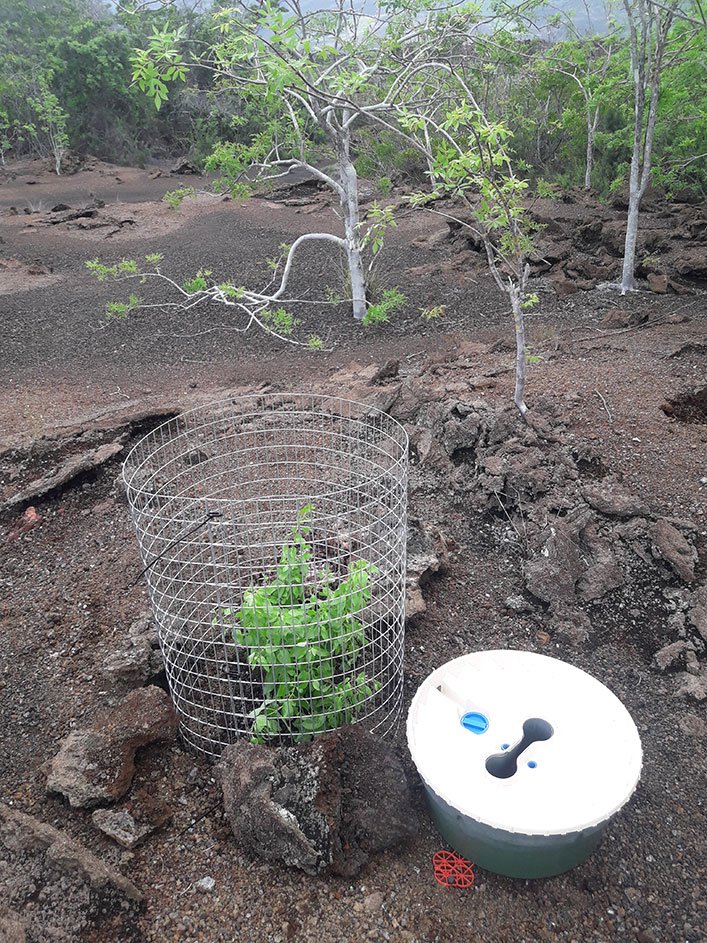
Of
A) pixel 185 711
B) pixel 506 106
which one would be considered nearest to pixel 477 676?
pixel 185 711

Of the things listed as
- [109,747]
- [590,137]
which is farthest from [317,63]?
[590,137]

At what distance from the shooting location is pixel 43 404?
21.1ft

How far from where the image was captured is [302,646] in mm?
2457

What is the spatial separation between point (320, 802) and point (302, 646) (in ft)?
1.80

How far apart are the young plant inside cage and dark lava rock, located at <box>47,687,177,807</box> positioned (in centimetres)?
41

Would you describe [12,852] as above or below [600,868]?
above

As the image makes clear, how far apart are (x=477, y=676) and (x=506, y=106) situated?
13811 mm

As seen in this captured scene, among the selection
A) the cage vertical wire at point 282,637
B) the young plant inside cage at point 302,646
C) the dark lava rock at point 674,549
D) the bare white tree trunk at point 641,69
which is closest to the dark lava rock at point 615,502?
the dark lava rock at point 674,549

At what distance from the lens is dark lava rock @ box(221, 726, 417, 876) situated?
85.5 inches

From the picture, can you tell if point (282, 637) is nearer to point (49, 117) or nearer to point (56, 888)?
point (56, 888)

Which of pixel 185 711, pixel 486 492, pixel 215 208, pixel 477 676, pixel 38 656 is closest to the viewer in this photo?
pixel 477 676

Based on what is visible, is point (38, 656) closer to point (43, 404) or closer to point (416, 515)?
point (416, 515)

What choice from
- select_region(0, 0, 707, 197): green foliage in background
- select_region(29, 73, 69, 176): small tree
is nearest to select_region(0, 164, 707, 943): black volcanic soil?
select_region(0, 0, 707, 197): green foliage in background

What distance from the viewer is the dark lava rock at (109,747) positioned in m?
2.39
